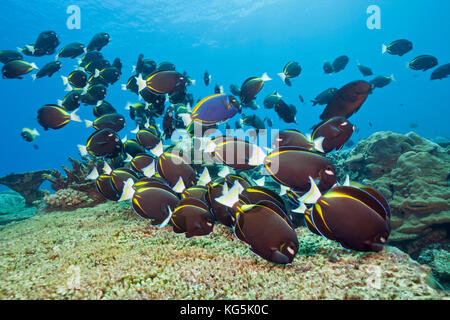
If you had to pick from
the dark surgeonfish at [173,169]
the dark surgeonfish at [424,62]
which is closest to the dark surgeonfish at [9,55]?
the dark surgeonfish at [173,169]

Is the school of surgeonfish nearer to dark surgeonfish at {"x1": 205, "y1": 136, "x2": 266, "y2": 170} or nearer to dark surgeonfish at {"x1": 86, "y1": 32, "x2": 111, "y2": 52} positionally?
dark surgeonfish at {"x1": 205, "y1": 136, "x2": 266, "y2": 170}

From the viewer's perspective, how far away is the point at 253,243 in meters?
2.09

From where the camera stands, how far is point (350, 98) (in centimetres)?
309

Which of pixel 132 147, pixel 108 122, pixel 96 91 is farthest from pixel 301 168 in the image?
pixel 96 91

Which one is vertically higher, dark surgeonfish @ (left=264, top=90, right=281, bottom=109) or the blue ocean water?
the blue ocean water

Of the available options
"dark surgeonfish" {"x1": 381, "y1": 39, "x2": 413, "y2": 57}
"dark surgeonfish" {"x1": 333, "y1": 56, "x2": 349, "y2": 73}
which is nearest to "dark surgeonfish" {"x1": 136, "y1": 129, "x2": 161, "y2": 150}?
"dark surgeonfish" {"x1": 381, "y1": 39, "x2": 413, "y2": 57}

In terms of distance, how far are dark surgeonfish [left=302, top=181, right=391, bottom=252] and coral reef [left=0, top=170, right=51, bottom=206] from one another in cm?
1123

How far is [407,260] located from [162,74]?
443 cm

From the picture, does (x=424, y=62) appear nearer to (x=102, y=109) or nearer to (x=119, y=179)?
(x=119, y=179)

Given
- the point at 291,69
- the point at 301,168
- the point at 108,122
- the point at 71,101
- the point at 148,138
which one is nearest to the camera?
the point at 301,168

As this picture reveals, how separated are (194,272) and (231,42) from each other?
65.8 metres

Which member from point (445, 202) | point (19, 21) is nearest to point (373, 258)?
point (445, 202)

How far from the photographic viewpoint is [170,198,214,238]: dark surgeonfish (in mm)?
2756

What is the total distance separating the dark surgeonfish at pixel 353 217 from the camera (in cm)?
184
